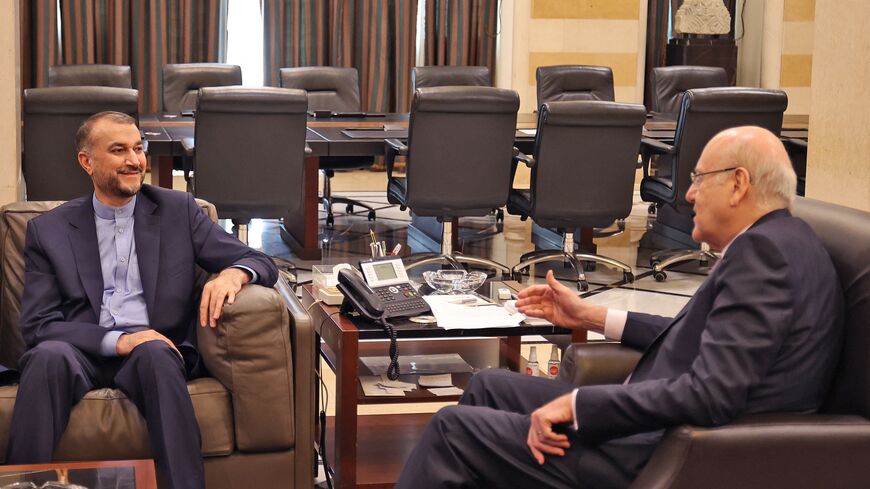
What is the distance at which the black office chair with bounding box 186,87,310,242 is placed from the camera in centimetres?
586

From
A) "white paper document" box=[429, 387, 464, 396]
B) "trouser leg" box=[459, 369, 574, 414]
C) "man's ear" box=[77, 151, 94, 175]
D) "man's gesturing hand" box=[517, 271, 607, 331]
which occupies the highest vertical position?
"man's ear" box=[77, 151, 94, 175]

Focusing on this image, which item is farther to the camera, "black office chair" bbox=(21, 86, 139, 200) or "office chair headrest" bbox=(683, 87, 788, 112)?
"office chair headrest" bbox=(683, 87, 788, 112)

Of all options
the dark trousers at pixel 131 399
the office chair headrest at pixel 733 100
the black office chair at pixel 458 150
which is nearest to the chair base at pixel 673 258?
the office chair headrest at pixel 733 100

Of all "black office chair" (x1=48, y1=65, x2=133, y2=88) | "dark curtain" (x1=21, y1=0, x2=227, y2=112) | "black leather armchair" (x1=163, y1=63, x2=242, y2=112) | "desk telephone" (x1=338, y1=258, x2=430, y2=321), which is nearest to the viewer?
"desk telephone" (x1=338, y1=258, x2=430, y2=321)

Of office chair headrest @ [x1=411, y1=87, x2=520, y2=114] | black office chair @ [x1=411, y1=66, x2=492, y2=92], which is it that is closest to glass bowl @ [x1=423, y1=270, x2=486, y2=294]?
office chair headrest @ [x1=411, y1=87, x2=520, y2=114]

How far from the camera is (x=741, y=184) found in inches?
95.3

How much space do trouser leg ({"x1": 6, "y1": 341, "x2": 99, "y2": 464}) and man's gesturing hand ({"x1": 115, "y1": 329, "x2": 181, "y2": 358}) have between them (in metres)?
0.12

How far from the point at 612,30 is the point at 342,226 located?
11.2 feet

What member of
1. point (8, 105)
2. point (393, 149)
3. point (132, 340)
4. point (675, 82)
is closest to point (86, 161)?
point (132, 340)

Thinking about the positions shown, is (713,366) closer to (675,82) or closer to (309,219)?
(309,219)

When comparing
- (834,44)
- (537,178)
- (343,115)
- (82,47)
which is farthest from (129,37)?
(834,44)

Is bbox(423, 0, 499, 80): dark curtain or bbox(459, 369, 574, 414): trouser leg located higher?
bbox(423, 0, 499, 80): dark curtain

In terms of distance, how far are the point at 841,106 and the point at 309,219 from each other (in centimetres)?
320

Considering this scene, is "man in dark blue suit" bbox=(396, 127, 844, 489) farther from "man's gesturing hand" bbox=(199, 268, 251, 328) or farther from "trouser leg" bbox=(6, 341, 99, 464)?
"trouser leg" bbox=(6, 341, 99, 464)
